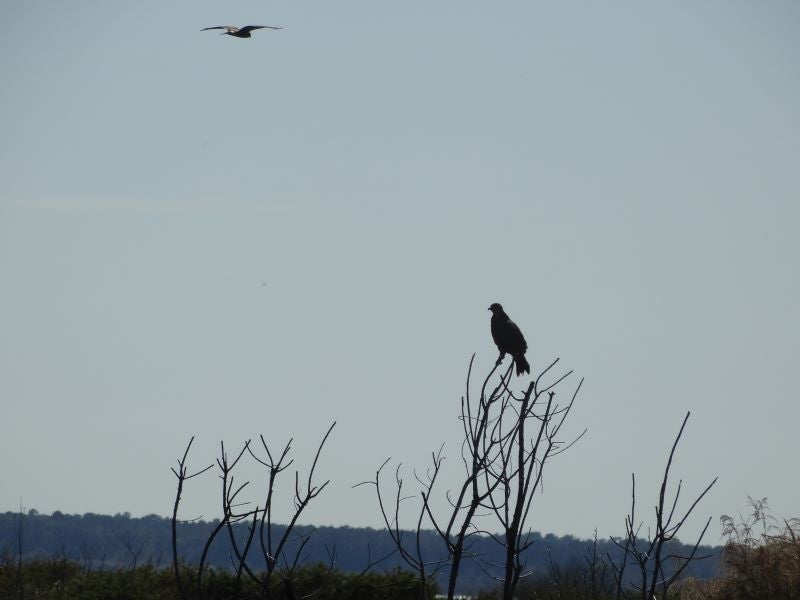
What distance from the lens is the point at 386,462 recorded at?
501 centimetres

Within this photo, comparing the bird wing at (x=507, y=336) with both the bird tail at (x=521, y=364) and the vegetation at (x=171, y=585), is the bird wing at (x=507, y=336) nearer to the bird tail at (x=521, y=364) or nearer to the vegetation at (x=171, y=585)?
the bird tail at (x=521, y=364)

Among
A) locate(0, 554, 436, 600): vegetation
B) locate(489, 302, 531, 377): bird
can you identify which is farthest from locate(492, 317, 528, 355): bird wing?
locate(0, 554, 436, 600): vegetation

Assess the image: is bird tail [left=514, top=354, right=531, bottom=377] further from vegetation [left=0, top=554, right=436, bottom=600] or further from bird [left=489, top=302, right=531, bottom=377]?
vegetation [left=0, top=554, right=436, bottom=600]

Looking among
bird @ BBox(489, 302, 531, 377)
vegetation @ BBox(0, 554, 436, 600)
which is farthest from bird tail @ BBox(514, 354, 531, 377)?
vegetation @ BBox(0, 554, 436, 600)

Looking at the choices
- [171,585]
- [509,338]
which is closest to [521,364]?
[509,338]

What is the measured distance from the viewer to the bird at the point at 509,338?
10680 millimetres

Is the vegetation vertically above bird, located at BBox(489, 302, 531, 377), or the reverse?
bird, located at BBox(489, 302, 531, 377)

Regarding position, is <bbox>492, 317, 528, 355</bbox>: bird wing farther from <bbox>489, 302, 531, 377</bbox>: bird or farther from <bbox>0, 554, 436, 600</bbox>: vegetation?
<bbox>0, 554, 436, 600</bbox>: vegetation

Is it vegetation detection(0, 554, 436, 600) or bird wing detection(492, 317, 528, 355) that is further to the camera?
vegetation detection(0, 554, 436, 600)

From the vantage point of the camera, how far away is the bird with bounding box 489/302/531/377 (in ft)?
35.0

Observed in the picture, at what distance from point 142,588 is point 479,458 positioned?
1374 centimetres

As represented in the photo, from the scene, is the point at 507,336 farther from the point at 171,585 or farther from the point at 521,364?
the point at 171,585

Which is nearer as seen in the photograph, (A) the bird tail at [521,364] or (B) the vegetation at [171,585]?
(A) the bird tail at [521,364]

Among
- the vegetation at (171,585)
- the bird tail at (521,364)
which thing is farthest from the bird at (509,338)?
the vegetation at (171,585)
